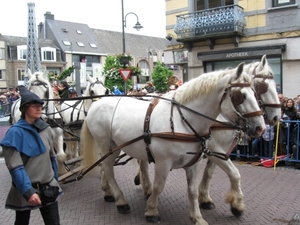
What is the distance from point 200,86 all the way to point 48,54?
45045 millimetres

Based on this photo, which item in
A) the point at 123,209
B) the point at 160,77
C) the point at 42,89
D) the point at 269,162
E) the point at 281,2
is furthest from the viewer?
the point at 160,77

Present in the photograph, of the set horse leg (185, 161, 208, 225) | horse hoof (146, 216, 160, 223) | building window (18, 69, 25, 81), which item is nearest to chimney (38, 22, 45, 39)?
building window (18, 69, 25, 81)

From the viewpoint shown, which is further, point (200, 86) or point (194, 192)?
point (194, 192)

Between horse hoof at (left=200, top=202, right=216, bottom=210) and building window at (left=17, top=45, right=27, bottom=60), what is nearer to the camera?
horse hoof at (left=200, top=202, right=216, bottom=210)

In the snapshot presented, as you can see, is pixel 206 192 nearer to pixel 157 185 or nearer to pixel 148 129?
pixel 157 185

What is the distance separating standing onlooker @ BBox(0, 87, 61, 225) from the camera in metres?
2.76

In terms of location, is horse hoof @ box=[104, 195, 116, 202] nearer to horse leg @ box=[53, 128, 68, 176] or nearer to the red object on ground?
horse leg @ box=[53, 128, 68, 176]

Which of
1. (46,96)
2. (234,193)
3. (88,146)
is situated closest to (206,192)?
(234,193)

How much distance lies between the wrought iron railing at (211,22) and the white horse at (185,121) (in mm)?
9180

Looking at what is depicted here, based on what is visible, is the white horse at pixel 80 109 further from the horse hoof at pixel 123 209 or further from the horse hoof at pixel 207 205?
the horse hoof at pixel 207 205

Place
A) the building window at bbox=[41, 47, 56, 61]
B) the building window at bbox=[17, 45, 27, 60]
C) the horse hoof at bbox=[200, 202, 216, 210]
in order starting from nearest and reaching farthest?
1. the horse hoof at bbox=[200, 202, 216, 210]
2. the building window at bbox=[17, 45, 27, 60]
3. the building window at bbox=[41, 47, 56, 61]

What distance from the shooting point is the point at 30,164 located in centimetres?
295

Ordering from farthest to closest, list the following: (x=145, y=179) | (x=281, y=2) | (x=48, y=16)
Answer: (x=48, y=16) < (x=281, y=2) < (x=145, y=179)

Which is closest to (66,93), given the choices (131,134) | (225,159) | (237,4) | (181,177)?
(181,177)
